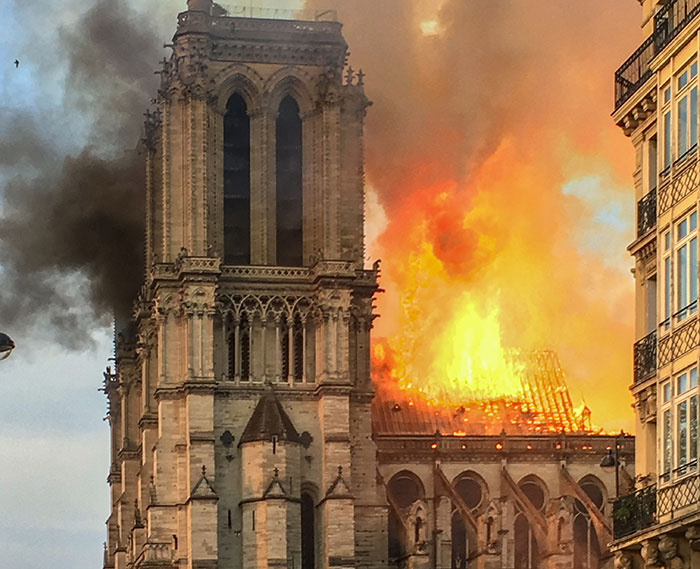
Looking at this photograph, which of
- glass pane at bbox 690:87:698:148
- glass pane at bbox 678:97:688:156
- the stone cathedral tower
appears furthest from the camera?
the stone cathedral tower

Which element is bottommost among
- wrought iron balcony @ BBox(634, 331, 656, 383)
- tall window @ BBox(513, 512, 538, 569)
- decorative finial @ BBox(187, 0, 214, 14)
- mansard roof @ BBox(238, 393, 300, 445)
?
wrought iron balcony @ BBox(634, 331, 656, 383)

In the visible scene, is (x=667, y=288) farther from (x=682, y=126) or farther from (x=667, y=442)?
(x=682, y=126)

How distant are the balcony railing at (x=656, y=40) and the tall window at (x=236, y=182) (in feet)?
199

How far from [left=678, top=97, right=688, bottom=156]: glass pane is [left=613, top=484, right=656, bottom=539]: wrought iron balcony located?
7439 millimetres

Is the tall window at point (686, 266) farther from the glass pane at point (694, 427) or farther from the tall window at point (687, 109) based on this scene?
the glass pane at point (694, 427)

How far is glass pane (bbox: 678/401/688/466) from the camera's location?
5232 centimetres

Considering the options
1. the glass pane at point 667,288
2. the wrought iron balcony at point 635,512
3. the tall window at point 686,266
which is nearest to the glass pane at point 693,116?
the tall window at point 686,266

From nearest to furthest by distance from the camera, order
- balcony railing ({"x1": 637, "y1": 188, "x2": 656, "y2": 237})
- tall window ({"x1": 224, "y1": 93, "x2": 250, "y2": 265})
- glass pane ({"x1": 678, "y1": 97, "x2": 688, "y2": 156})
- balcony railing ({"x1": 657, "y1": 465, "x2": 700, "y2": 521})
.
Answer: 1. balcony railing ({"x1": 657, "y1": 465, "x2": 700, "y2": 521})
2. glass pane ({"x1": 678, "y1": 97, "x2": 688, "y2": 156})
3. balcony railing ({"x1": 637, "y1": 188, "x2": 656, "y2": 237})
4. tall window ({"x1": 224, "y1": 93, "x2": 250, "y2": 265})

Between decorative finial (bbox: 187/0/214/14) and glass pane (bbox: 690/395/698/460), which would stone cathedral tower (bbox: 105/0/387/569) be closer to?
decorative finial (bbox: 187/0/214/14)

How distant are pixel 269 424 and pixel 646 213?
196ft

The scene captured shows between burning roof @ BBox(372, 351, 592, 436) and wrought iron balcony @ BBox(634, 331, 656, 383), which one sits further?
burning roof @ BBox(372, 351, 592, 436)

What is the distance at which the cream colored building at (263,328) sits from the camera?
376 feet

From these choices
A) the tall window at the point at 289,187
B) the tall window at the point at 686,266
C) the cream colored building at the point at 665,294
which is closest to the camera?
the tall window at the point at 686,266

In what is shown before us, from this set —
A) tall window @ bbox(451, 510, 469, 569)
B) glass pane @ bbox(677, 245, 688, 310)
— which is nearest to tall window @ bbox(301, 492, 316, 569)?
tall window @ bbox(451, 510, 469, 569)
